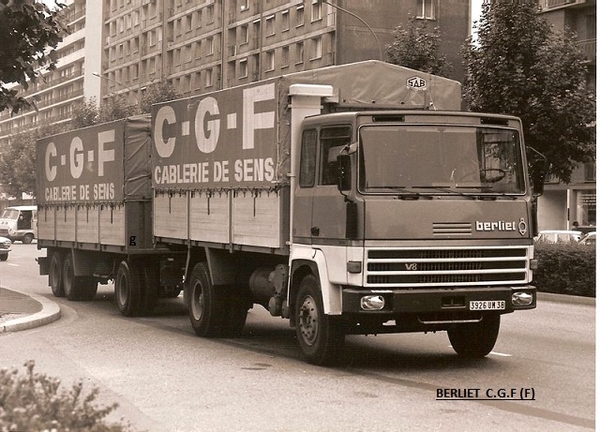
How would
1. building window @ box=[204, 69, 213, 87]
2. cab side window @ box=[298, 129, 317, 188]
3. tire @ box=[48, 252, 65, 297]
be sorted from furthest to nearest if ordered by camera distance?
building window @ box=[204, 69, 213, 87] → tire @ box=[48, 252, 65, 297] → cab side window @ box=[298, 129, 317, 188]

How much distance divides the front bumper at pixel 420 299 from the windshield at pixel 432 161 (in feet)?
3.15

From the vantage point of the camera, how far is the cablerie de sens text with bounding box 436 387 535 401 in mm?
9086

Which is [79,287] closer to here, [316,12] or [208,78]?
[316,12]

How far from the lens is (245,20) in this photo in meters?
76.8

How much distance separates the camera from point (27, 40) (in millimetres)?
15109

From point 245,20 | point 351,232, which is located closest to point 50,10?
point 351,232

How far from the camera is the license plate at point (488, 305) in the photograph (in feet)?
34.9

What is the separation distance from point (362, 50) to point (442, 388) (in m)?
55.8

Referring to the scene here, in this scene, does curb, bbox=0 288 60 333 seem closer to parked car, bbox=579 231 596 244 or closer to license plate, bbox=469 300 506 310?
license plate, bbox=469 300 506 310

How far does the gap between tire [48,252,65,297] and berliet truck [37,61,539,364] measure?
6763 mm

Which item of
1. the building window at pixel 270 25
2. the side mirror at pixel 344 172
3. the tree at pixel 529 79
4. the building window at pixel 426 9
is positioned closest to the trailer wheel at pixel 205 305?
the side mirror at pixel 344 172

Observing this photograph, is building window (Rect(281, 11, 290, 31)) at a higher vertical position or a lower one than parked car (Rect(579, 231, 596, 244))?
higher

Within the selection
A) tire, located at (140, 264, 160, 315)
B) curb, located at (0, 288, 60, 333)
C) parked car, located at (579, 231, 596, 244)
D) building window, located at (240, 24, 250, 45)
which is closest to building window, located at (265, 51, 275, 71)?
A: building window, located at (240, 24, 250, 45)

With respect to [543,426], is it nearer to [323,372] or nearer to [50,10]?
[323,372]
